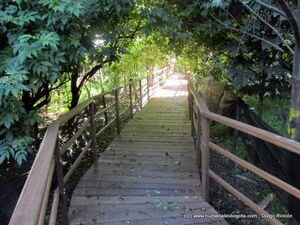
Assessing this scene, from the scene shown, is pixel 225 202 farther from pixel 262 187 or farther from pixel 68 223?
pixel 68 223

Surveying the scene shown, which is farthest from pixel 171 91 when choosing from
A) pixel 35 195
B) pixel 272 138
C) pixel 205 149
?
pixel 35 195

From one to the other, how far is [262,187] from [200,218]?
1.98m

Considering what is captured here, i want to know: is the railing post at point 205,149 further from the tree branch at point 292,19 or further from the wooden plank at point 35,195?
the wooden plank at point 35,195

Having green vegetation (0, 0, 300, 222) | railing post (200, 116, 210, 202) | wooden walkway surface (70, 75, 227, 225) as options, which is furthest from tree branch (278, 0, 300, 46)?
wooden walkway surface (70, 75, 227, 225)

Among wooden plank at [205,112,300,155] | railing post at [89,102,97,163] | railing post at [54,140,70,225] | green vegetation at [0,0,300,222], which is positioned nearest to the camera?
wooden plank at [205,112,300,155]

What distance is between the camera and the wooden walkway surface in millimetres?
2709

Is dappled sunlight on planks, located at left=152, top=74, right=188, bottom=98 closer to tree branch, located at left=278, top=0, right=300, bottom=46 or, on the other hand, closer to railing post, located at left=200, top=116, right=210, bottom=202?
railing post, located at left=200, top=116, right=210, bottom=202

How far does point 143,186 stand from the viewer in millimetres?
3404

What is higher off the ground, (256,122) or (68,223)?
(256,122)

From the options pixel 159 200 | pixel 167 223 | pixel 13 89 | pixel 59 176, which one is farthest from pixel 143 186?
pixel 13 89

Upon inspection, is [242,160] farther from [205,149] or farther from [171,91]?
[171,91]

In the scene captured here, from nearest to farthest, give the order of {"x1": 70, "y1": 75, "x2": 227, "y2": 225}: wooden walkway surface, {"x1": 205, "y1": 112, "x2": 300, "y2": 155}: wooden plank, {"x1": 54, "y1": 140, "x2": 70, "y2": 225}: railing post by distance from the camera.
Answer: {"x1": 205, "y1": 112, "x2": 300, "y2": 155}: wooden plank < {"x1": 54, "y1": 140, "x2": 70, "y2": 225}: railing post < {"x1": 70, "y1": 75, "x2": 227, "y2": 225}: wooden walkway surface

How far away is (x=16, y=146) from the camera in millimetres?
2490

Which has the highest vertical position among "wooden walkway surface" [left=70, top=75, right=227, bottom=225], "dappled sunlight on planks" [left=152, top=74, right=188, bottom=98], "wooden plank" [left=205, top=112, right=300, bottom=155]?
"wooden plank" [left=205, top=112, right=300, bottom=155]
